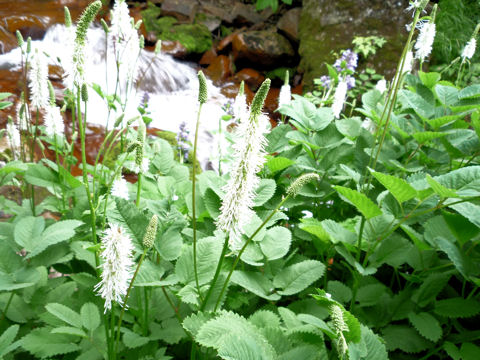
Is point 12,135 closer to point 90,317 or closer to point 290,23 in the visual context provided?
point 90,317

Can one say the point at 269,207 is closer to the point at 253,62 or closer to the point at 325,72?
the point at 325,72

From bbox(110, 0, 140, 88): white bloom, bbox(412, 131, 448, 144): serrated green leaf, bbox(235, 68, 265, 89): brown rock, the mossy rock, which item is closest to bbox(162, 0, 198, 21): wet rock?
the mossy rock

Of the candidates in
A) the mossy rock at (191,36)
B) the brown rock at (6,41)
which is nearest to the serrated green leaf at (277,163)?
the brown rock at (6,41)

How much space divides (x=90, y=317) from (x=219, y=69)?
7.76 m

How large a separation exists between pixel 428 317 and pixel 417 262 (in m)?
0.17

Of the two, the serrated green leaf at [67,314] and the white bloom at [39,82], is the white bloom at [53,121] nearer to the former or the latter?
the white bloom at [39,82]

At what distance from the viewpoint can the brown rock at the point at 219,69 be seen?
8047mm

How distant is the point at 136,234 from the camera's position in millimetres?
960

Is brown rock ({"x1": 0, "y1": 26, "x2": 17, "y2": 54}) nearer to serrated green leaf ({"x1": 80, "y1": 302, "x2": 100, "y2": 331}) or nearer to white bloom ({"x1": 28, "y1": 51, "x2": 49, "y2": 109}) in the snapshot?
white bloom ({"x1": 28, "y1": 51, "x2": 49, "y2": 109})

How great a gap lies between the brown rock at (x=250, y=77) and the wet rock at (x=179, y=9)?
2379 mm

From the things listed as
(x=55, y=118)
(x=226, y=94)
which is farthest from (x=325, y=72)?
(x=55, y=118)

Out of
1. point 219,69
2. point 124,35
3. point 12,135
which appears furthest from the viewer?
point 219,69

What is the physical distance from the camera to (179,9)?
9297mm

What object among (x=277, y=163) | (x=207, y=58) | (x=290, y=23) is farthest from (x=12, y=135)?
(x=290, y=23)
